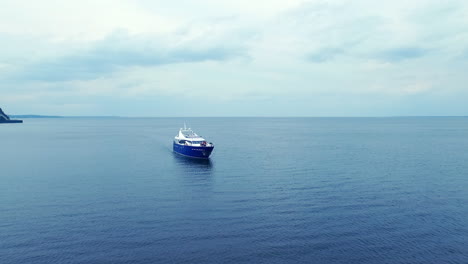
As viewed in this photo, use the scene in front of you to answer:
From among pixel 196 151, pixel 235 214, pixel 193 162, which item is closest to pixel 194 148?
pixel 196 151

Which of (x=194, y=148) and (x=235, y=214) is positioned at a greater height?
(x=194, y=148)

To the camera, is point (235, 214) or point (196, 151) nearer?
point (235, 214)

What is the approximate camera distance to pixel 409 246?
35250 mm

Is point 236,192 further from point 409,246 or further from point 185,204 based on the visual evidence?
point 409,246

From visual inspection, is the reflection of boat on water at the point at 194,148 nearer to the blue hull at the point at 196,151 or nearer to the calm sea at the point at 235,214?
the blue hull at the point at 196,151

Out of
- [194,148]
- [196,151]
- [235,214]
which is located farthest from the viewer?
[194,148]

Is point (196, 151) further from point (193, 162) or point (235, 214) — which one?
point (235, 214)

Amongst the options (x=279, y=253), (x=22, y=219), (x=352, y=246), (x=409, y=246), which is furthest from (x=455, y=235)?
(x=22, y=219)

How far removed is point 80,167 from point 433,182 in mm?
76886

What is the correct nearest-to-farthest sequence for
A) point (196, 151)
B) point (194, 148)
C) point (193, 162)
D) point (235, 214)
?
1. point (235, 214)
2. point (193, 162)
3. point (196, 151)
4. point (194, 148)

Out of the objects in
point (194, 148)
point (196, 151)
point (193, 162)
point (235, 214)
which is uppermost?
point (194, 148)

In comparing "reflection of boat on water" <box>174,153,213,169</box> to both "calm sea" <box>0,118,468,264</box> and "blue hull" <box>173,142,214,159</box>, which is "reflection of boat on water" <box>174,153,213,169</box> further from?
"calm sea" <box>0,118,468,264</box>

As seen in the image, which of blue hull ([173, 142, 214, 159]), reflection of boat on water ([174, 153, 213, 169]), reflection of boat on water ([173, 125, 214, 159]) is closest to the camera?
reflection of boat on water ([174, 153, 213, 169])

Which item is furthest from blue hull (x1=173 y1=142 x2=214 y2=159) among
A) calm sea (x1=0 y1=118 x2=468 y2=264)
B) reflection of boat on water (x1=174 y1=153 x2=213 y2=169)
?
calm sea (x1=0 y1=118 x2=468 y2=264)
